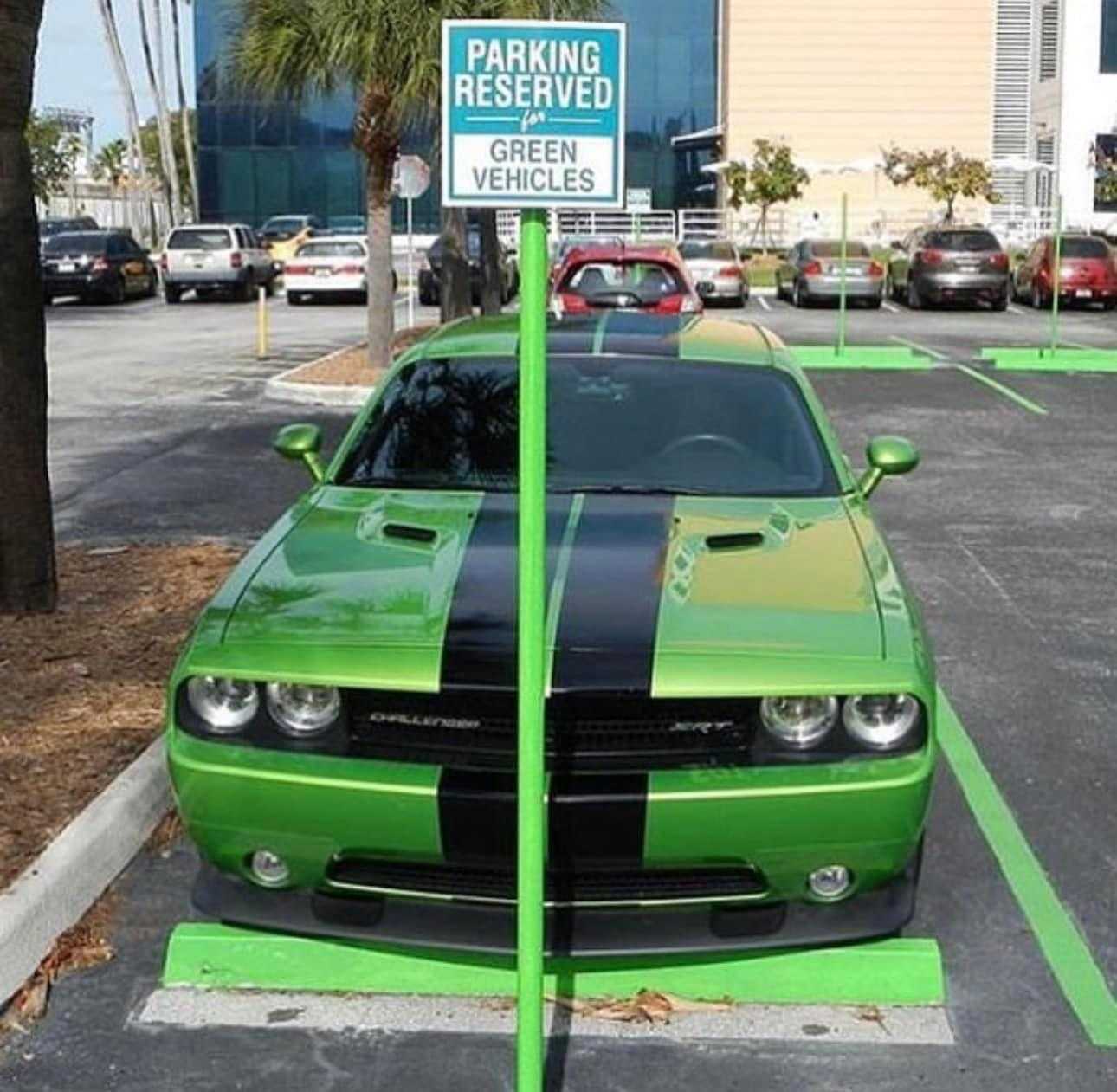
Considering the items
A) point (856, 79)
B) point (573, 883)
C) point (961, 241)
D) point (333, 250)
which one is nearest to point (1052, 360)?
point (961, 241)

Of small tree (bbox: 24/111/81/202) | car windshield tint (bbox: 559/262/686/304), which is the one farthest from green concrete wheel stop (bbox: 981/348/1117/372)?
small tree (bbox: 24/111/81/202)

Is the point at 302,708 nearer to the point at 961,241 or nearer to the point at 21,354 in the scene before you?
the point at 21,354

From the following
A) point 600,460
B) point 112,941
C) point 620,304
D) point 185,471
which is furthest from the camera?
point 620,304

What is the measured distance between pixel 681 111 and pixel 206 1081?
6276cm

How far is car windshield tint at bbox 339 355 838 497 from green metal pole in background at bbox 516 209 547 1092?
2097 mm

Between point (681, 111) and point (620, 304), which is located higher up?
point (681, 111)

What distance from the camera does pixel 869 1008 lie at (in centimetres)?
444

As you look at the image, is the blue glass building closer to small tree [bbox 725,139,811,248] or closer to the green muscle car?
small tree [bbox 725,139,811,248]

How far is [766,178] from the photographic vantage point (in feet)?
167

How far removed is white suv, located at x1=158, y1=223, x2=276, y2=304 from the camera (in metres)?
37.8

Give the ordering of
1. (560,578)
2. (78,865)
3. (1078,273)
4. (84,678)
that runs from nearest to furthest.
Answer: (560,578) < (78,865) < (84,678) < (1078,273)

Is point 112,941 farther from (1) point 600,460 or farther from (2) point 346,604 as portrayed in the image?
(1) point 600,460

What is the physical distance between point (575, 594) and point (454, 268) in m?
18.6

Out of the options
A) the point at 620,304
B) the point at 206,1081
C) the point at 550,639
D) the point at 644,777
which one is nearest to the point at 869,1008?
the point at 644,777
